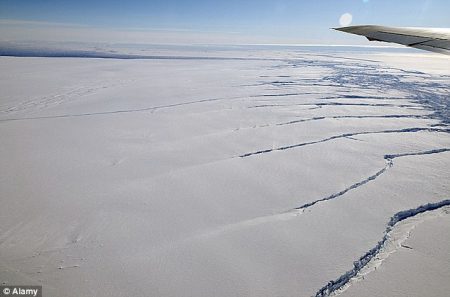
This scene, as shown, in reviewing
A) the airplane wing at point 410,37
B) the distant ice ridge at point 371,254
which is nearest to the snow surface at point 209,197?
the distant ice ridge at point 371,254

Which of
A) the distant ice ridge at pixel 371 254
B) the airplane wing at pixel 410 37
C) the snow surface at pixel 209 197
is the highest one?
the airplane wing at pixel 410 37

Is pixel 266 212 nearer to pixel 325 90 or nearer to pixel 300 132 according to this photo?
pixel 300 132

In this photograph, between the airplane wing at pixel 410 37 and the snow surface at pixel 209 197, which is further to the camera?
the snow surface at pixel 209 197

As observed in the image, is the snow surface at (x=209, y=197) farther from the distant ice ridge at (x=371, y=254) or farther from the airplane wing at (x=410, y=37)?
the airplane wing at (x=410, y=37)

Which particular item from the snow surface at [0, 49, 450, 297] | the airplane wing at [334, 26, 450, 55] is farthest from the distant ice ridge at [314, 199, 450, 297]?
the airplane wing at [334, 26, 450, 55]

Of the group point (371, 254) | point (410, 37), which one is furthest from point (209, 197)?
point (410, 37)

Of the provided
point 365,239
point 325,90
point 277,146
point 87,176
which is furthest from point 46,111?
point 325,90

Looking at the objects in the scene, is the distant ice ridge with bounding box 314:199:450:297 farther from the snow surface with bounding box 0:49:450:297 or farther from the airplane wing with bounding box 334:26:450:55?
the airplane wing with bounding box 334:26:450:55
